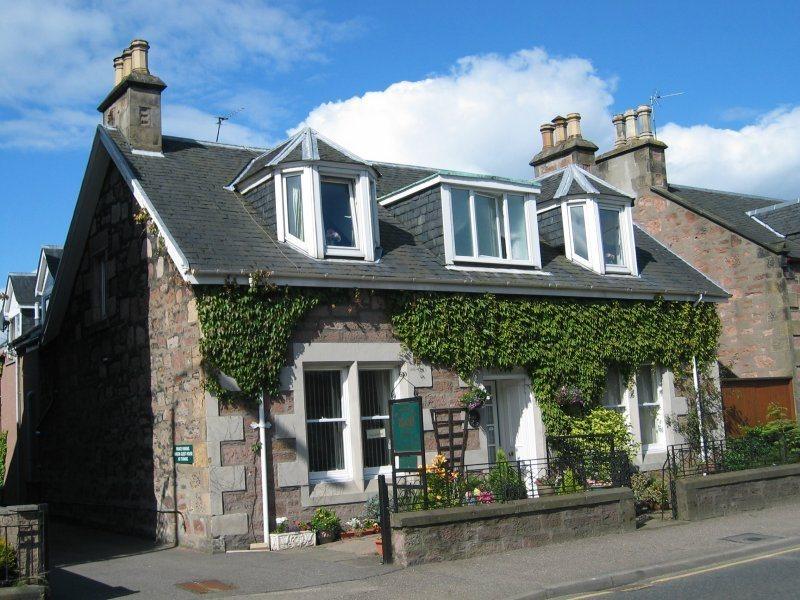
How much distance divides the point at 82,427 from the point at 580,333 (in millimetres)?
10470

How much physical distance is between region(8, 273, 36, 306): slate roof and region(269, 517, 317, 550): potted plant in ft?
44.2

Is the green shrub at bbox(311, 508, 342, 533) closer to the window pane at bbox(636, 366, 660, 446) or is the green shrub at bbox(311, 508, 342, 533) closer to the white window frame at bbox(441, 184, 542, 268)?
the white window frame at bbox(441, 184, 542, 268)

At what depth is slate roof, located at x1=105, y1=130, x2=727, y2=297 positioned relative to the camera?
14305mm

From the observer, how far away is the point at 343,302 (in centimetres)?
1485

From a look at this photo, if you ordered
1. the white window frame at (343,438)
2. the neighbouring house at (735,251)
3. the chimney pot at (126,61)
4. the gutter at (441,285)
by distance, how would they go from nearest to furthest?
1. the gutter at (441,285)
2. the white window frame at (343,438)
3. the chimney pot at (126,61)
4. the neighbouring house at (735,251)

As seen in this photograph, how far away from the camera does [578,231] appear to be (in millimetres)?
19109

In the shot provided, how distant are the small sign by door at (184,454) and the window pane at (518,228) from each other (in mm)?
7321

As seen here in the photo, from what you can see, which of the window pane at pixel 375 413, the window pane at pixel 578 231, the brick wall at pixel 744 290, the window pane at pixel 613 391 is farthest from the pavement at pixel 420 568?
the brick wall at pixel 744 290

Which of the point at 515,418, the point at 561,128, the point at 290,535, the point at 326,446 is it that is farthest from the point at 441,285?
the point at 561,128

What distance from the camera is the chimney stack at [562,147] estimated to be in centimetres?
2342

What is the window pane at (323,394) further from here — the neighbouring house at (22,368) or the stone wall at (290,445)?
the neighbouring house at (22,368)

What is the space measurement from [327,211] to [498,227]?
3600mm

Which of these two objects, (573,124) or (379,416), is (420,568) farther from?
(573,124)

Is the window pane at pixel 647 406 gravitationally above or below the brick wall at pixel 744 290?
below
